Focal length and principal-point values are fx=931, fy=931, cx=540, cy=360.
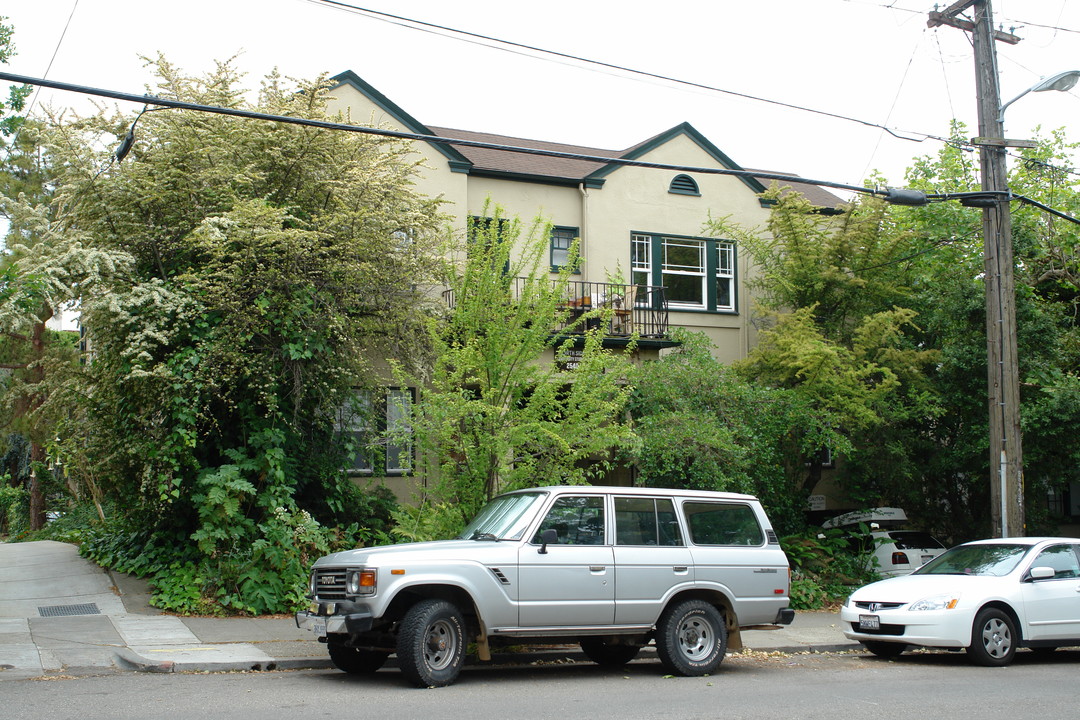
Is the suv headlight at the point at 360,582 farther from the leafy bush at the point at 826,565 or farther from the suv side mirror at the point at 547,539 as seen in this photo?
the leafy bush at the point at 826,565

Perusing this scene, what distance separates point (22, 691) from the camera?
7961mm

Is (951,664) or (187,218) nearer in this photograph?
(951,664)

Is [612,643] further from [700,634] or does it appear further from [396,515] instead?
[396,515]

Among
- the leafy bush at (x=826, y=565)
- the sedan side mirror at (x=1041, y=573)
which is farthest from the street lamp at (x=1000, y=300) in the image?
the leafy bush at (x=826, y=565)

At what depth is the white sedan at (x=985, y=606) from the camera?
10.7 m

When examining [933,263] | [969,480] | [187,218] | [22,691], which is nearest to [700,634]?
[22,691]

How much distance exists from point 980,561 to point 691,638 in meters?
4.37

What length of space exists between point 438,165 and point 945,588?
12.4m

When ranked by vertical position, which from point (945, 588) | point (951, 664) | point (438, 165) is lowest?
point (951, 664)

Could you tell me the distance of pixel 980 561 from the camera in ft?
38.3

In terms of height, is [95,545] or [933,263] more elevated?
[933,263]

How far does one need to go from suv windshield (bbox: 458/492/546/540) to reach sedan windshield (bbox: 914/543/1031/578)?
580 centimetres

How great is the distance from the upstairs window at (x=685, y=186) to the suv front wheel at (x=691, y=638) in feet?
44.9

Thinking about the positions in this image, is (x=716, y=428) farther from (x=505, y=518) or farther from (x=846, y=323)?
(x=505, y=518)
